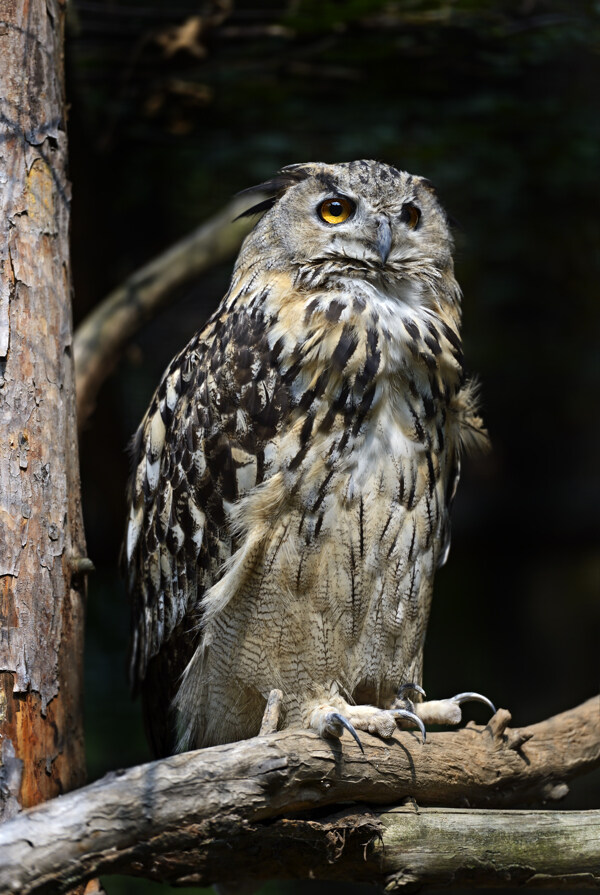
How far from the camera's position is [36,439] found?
5.40 ft

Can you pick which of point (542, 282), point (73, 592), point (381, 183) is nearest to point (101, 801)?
point (73, 592)

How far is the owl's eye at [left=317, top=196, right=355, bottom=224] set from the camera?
1728 mm

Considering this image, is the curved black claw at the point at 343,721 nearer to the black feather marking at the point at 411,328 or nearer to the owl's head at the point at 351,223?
the black feather marking at the point at 411,328

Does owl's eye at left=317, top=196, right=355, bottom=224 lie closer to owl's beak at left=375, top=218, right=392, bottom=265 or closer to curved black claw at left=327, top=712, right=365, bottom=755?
owl's beak at left=375, top=218, right=392, bottom=265

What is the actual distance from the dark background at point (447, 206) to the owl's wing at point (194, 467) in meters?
0.95

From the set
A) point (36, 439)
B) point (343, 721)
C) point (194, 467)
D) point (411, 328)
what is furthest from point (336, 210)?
point (343, 721)

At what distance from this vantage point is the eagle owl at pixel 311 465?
5.44 ft

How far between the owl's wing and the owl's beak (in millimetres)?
261

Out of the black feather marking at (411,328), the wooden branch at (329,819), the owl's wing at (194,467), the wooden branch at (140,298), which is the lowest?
the wooden branch at (329,819)

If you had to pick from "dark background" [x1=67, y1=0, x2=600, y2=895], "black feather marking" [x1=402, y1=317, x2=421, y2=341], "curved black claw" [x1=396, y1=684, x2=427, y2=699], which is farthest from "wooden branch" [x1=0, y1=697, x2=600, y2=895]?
"dark background" [x1=67, y1=0, x2=600, y2=895]

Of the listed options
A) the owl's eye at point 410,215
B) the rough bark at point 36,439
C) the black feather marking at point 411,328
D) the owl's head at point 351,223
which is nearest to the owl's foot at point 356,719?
the rough bark at point 36,439

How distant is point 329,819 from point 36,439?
0.88m

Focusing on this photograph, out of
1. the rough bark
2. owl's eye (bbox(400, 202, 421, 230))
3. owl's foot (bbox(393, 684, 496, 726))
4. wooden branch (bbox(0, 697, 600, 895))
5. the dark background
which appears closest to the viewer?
wooden branch (bbox(0, 697, 600, 895))

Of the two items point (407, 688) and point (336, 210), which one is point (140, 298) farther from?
point (407, 688)
